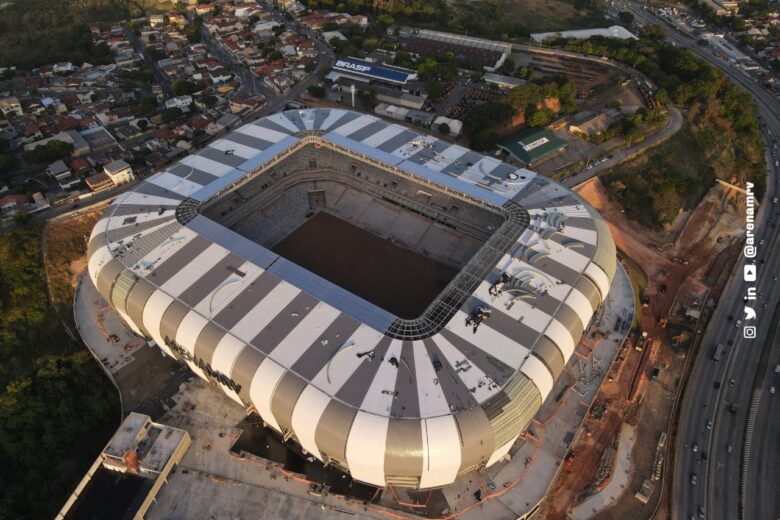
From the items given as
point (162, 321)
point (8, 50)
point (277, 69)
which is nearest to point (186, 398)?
point (162, 321)

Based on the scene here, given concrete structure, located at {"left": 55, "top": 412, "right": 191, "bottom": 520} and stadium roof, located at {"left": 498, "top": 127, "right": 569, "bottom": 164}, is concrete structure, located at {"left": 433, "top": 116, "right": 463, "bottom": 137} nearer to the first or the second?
stadium roof, located at {"left": 498, "top": 127, "right": 569, "bottom": 164}

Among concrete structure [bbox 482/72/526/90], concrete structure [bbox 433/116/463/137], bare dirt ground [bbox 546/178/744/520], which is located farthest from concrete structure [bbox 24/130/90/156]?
bare dirt ground [bbox 546/178/744/520]

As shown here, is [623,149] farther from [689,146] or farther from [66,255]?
[66,255]

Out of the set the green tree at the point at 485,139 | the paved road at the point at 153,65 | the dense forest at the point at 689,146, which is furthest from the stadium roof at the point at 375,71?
the dense forest at the point at 689,146

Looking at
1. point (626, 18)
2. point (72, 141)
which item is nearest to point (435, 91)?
point (72, 141)

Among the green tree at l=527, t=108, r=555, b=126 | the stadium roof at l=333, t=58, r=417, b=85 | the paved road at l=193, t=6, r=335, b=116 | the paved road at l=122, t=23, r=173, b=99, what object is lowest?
the paved road at l=122, t=23, r=173, b=99

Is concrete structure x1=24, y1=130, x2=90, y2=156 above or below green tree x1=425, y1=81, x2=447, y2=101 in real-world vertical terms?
below
